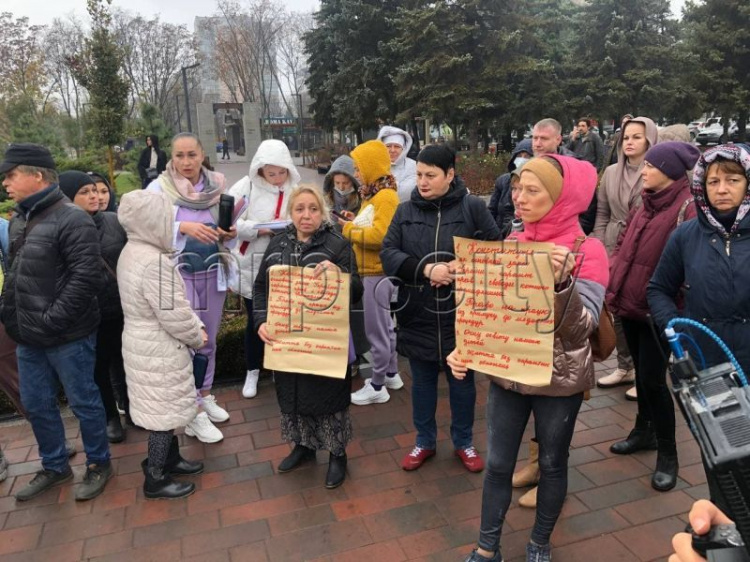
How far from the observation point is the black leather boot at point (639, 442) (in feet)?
11.9

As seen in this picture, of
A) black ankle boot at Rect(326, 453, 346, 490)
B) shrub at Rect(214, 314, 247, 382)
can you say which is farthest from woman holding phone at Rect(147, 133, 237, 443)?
black ankle boot at Rect(326, 453, 346, 490)

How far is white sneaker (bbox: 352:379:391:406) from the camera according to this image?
448cm

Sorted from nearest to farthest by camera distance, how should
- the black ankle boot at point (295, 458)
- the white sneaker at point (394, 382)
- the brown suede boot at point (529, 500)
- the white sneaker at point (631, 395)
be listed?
the brown suede boot at point (529, 500), the black ankle boot at point (295, 458), the white sneaker at point (631, 395), the white sneaker at point (394, 382)

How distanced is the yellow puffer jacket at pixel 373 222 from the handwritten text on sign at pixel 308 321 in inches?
33.2

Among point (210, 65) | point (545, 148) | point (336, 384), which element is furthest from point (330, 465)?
point (210, 65)

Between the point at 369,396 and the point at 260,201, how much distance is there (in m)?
1.74

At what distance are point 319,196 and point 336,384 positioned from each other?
1.12 metres

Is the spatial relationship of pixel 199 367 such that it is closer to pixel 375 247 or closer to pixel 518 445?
pixel 375 247

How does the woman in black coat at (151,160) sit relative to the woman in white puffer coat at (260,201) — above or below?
above

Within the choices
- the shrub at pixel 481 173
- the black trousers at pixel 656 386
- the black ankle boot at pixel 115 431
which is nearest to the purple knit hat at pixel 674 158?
the black trousers at pixel 656 386

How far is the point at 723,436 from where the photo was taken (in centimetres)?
101

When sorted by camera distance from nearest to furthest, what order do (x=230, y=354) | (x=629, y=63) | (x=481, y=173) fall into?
(x=230, y=354)
(x=481, y=173)
(x=629, y=63)

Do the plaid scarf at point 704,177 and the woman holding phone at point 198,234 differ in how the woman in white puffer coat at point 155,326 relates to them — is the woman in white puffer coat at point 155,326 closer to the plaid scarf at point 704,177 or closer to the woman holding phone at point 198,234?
the woman holding phone at point 198,234

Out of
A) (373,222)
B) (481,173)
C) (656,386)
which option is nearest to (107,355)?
(373,222)
